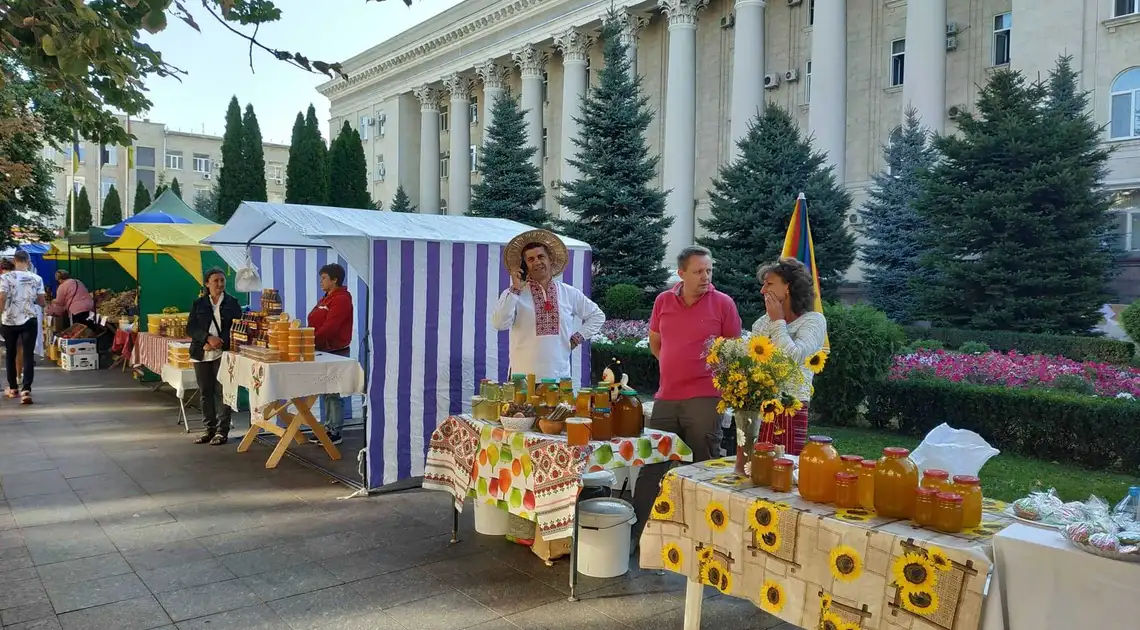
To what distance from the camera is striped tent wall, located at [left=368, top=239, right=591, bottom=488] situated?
650cm

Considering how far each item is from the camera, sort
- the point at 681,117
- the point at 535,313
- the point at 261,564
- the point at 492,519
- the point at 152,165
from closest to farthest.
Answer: the point at 261,564 < the point at 492,519 < the point at 535,313 < the point at 681,117 < the point at 152,165

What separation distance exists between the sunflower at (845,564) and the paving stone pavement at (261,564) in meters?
1.33

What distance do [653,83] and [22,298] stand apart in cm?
2642

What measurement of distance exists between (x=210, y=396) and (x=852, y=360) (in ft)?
24.6

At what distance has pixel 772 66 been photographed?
28.8m

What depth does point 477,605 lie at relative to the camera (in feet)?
14.3

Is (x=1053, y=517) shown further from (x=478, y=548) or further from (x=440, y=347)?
(x=440, y=347)

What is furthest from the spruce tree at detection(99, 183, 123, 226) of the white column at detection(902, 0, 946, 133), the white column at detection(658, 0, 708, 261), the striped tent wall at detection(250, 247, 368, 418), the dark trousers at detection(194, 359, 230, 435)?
the dark trousers at detection(194, 359, 230, 435)

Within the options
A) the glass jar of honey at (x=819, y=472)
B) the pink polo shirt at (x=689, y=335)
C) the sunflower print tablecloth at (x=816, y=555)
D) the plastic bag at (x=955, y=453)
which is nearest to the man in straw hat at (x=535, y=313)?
the pink polo shirt at (x=689, y=335)

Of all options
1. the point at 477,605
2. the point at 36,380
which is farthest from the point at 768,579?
the point at 36,380

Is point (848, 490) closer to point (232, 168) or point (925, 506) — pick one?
point (925, 506)

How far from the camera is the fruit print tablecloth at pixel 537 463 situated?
4.32 m

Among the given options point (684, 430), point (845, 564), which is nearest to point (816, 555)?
point (845, 564)

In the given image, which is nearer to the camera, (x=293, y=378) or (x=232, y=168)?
(x=293, y=378)
